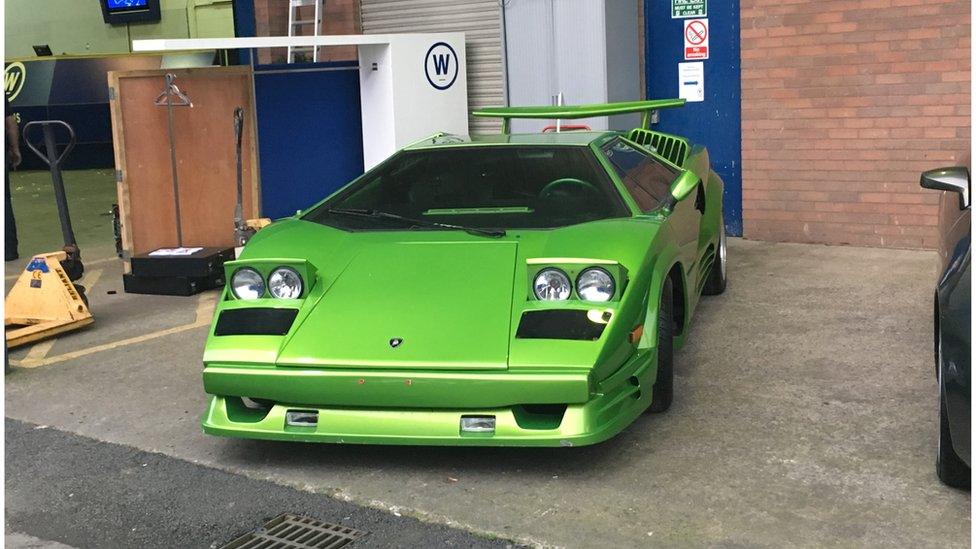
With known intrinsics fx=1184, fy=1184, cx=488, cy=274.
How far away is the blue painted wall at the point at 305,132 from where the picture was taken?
9.88 m

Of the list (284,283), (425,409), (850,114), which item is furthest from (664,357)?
(850,114)

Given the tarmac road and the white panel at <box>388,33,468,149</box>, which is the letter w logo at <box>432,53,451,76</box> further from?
the tarmac road

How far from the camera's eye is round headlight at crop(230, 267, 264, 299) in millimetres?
5062

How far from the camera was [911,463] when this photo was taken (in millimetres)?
4590

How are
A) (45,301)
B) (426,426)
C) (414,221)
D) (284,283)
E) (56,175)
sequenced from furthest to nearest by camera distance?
(56,175), (45,301), (414,221), (284,283), (426,426)

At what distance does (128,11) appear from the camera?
1800 centimetres

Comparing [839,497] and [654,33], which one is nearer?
[839,497]

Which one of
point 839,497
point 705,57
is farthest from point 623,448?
point 705,57

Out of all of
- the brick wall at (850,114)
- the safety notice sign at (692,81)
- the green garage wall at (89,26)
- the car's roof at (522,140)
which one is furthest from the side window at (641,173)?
the green garage wall at (89,26)

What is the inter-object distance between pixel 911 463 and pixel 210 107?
6319 millimetres

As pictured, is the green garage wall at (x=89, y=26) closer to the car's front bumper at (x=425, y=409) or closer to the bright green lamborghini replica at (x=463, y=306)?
the bright green lamborghini replica at (x=463, y=306)

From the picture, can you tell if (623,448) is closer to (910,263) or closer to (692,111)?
(910,263)

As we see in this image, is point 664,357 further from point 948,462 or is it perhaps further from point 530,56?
point 530,56

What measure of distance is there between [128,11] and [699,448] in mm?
15333
